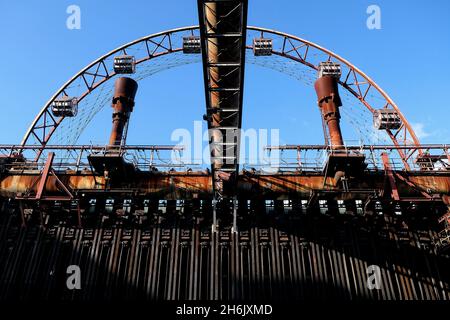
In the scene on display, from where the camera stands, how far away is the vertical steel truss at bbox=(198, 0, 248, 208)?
1245cm

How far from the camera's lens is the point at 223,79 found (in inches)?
578

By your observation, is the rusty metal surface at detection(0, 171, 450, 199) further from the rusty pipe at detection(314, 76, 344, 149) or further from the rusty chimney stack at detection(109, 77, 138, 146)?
the rusty chimney stack at detection(109, 77, 138, 146)

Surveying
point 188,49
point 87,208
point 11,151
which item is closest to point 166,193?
point 87,208

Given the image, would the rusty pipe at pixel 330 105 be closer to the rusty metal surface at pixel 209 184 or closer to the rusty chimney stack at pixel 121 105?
the rusty metal surface at pixel 209 184

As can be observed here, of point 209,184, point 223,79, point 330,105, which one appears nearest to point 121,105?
point 209,184

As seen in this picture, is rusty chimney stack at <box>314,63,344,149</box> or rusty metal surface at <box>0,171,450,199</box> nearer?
rusty metal surface at <box>0,171,450,199</box>

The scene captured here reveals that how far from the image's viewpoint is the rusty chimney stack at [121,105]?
21984 millimetres

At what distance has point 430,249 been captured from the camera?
1966 centimetres

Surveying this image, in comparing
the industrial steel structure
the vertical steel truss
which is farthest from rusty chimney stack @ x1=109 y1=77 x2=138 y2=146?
the vertical steel truss

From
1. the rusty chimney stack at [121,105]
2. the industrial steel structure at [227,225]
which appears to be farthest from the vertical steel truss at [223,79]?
the rusty chimney stack at [121,105]

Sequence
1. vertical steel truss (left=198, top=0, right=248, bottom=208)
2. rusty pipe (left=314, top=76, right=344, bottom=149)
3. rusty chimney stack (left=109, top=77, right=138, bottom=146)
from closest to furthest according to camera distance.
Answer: vertical steel truss (left=198, top=0, right=248, bottom=208)
rusty pipe (left=314, top=76, right=344, bottom=149)
rusty chimney stack (left=109, top=77, right=138, bottom=146)

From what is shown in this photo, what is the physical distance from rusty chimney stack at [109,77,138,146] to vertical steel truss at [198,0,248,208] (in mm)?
7359

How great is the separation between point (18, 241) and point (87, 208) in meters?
3.92

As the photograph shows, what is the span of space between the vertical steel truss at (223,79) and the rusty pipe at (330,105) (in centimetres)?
662
